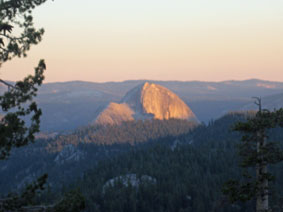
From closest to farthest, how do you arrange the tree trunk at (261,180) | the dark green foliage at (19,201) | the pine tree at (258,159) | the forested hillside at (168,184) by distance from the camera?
the dark green foliage at (19,201), the pine tree at (258,159), the tree trunk at (261,180), the forested hillside at (168,184)

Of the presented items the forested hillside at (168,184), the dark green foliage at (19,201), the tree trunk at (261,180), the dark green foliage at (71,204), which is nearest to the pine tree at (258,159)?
the tree trunk at (261,180)

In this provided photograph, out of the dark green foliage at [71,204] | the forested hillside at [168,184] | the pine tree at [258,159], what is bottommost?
the forested hillside at [168,184]

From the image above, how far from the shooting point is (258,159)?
2983 centimetres

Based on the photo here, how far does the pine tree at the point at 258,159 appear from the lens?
2966 centimetres

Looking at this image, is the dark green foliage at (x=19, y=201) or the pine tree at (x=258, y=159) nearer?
the dark green foliage at (x=19, y=201)

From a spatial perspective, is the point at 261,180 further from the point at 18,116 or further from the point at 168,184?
the point at 168,184

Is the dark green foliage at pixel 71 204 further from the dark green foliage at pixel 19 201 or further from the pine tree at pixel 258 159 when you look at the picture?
the pine tree at pixel 258 159

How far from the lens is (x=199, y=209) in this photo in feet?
416

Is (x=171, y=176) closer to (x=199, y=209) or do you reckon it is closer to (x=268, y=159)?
(x=199, y=209)

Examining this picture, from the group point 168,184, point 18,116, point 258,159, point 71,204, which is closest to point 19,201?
point 71,204

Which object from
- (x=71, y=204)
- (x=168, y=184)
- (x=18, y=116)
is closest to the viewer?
(x=71, y=204)

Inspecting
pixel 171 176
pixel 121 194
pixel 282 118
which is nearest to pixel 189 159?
pixel 171 176

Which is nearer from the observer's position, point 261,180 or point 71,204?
point 71,204

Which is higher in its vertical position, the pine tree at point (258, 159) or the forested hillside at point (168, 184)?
the pine tree at point (258, 159)
